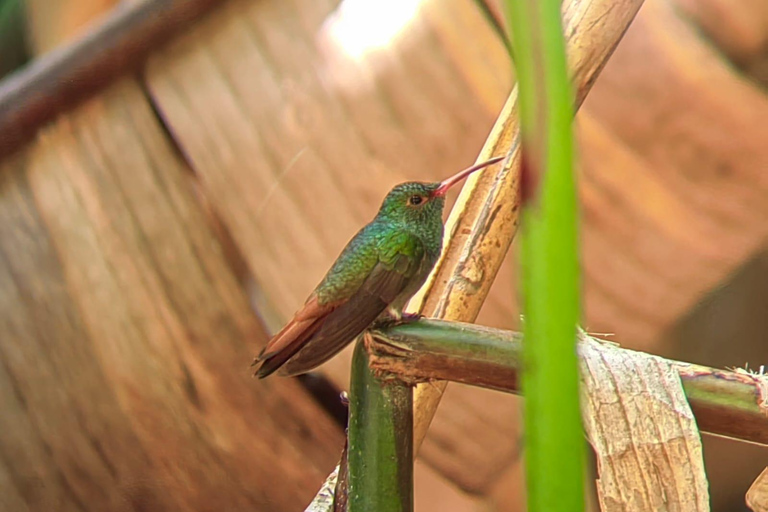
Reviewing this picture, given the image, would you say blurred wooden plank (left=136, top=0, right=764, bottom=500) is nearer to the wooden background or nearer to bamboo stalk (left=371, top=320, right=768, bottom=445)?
the wooden background

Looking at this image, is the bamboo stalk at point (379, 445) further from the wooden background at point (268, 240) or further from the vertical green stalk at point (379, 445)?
the wooden background at point (268, 240)

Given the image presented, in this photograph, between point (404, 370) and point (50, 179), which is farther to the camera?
point (50, 179)

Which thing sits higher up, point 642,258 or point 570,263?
point 570,263

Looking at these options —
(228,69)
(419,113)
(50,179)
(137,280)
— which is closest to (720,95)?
(419,113)

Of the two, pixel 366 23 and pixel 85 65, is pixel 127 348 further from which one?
pixel 366 23

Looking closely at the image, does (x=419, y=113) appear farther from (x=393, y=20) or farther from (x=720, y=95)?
(x=720, y=95)

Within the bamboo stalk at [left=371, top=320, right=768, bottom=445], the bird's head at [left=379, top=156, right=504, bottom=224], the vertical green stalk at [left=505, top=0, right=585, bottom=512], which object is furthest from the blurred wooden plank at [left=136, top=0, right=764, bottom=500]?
the vertical green stalk at [left=505, top=0, right=585, bottom=512]

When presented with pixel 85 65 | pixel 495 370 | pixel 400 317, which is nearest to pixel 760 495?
pixel 495 370
